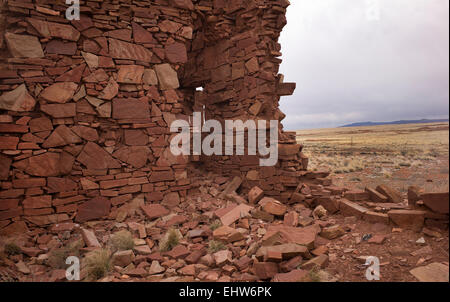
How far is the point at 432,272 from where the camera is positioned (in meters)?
2.71

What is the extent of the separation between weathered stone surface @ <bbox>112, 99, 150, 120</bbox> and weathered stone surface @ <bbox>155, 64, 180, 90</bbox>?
2.13ft

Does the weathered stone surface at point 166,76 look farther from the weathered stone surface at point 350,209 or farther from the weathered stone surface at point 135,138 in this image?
the weathered stone surface at point 350,209

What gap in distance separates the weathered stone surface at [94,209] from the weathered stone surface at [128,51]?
2.97 m

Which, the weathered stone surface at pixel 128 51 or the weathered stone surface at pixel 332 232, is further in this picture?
the weathered stone surface at pixel 128 51

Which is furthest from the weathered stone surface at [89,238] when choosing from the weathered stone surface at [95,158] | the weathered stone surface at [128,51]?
the weathered stone surface at [128,51]

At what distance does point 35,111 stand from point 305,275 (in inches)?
208

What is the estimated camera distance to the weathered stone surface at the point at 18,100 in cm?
435

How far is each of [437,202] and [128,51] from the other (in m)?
5.92

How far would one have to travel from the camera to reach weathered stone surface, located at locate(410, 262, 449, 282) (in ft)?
8.37

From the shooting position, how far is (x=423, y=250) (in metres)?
3.11

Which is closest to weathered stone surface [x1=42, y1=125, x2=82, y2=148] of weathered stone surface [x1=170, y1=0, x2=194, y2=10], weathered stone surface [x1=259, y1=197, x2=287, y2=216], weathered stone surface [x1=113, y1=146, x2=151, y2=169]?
weathered stone surface [x1=113, y1=146, x2=151, y2=169]

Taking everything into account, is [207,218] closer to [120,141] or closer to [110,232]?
[110,232]

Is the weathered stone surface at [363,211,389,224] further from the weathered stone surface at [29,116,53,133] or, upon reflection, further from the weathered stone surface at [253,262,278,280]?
the weathered stone surface at [29,116,53,133]

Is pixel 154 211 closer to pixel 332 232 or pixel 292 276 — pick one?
pixel 292 276
